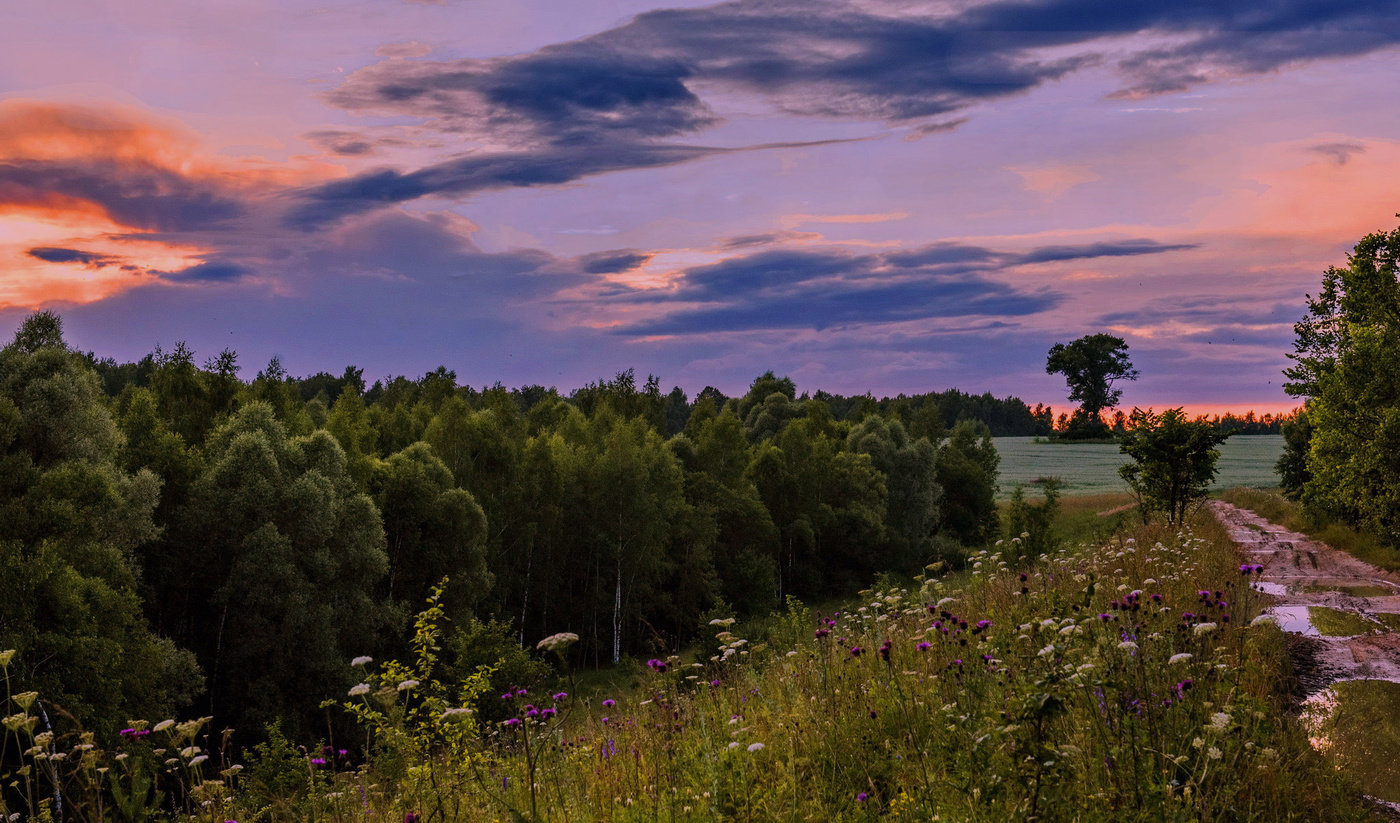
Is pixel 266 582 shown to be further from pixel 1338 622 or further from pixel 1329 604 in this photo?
pixel 1329 604

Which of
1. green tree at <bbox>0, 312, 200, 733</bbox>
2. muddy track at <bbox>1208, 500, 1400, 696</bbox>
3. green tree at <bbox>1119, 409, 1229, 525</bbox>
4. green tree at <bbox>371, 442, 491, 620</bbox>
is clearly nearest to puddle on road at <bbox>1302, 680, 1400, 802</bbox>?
muddy track at <bbox>1208, 500, 1400, 696</bbox>

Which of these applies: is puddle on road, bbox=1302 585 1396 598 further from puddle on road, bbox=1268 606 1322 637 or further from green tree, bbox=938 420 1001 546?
green tree, bbox=938 420 1001 546

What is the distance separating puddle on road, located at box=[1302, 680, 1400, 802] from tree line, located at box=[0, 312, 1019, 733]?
10.1 meters

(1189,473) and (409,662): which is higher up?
(1189,473)

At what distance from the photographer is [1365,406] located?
27188mm

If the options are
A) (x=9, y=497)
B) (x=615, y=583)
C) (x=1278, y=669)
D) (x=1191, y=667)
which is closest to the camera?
(x=1191, y=667)

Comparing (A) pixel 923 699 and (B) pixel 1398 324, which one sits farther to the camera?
(B) pixel 1398 324

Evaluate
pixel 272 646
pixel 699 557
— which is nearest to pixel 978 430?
pixel 699 557

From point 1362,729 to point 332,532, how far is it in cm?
2989

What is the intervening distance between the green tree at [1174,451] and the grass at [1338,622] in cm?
899

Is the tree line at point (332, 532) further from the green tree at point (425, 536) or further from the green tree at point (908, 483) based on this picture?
the green tree at point (908, 483)

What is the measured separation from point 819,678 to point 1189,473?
22921 millimetres

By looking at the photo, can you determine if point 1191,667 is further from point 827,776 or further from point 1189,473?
point 1189,473

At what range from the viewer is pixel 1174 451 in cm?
2514
